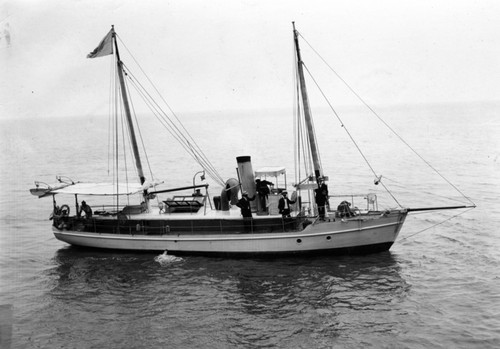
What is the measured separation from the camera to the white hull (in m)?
25.1

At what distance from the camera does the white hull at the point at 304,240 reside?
25109 millimetres

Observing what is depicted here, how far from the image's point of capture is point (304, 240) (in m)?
25.4

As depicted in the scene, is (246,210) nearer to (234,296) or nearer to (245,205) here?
(245,205)

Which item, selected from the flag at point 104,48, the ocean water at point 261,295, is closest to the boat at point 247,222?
the flag at point 104,48

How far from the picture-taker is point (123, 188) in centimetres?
2797

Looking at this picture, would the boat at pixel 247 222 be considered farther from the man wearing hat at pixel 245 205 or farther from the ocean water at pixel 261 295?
the ocean water at pixel 261 295

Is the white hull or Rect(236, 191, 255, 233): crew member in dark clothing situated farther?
Rect(236, 191, 255, 233): crew member in dark clothing

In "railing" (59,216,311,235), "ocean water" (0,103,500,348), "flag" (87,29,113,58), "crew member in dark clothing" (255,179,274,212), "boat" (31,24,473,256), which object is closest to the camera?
"ocean water" (0,103,500,348)

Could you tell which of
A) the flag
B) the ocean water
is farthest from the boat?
the ocean water

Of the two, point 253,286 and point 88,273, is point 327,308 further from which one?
point 88,273

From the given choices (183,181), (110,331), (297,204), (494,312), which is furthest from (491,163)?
(110,331)

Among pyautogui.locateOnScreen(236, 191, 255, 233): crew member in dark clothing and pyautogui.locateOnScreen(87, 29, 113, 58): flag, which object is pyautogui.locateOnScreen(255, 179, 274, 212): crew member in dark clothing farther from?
pyautogui.locateOnScreen(87, 29, 113, 58): flag

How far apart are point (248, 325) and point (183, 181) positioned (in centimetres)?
3797

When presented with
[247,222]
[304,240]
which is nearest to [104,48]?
[247,222]
